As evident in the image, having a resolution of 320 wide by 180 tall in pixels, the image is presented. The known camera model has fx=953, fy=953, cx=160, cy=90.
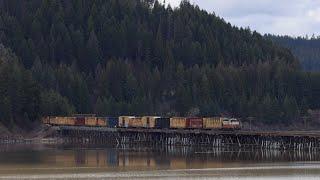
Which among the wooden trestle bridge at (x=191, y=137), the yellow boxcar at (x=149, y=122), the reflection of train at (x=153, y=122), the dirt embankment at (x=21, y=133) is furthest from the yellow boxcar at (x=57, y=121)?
the yellow boxcar at (x=149, y=122)

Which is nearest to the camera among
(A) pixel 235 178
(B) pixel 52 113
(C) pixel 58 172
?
(A) pixel 235 178

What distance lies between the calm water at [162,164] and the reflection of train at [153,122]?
10541 mm

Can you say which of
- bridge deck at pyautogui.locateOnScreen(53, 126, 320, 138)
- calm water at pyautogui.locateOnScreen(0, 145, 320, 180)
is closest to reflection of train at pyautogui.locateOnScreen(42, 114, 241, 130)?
bridge deck at pyautogui.locateOnScreen(53, 126, 320, 138)

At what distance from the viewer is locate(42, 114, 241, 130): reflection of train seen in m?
134

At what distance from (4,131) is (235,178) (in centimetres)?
9261

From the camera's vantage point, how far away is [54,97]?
583ft

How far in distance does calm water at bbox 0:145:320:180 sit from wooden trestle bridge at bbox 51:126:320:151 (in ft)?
8.77

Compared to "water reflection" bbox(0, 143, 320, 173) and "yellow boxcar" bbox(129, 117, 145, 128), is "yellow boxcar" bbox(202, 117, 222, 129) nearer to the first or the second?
"water reflection" bbox(0, 143, 320, 173)

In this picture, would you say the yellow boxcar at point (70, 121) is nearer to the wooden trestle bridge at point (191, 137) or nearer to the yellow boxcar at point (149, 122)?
the wooden trestle bridge at point (191, 137)

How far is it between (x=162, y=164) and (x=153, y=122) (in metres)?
52.9

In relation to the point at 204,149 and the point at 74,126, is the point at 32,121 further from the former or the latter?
the point at 204,149

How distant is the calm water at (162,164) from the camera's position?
80000 mm

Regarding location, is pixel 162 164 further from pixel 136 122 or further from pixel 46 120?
pixel 46 120

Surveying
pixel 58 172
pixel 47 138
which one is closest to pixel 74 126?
pixel 47 138
